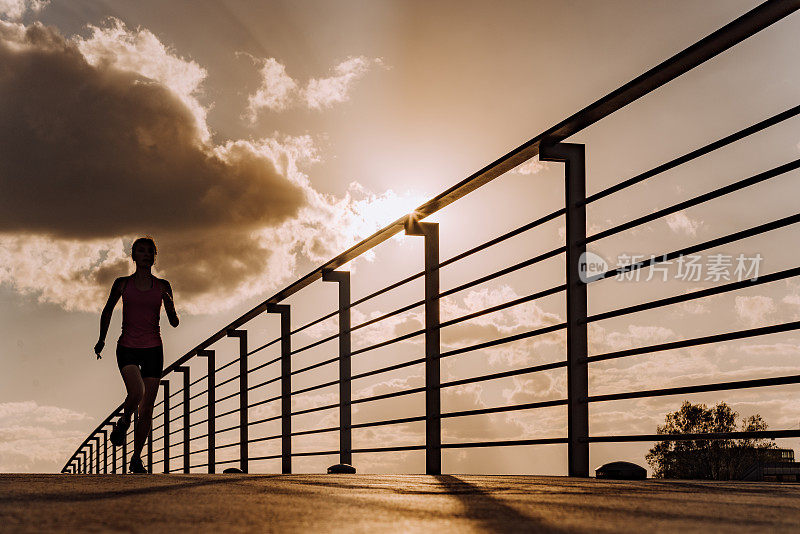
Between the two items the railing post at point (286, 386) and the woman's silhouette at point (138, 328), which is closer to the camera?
the woman's silhouette at point (138, 328)

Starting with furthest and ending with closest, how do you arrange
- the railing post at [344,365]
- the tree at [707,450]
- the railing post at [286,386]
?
the tree at [707,450]
the railing post at [286,386]
the railing post at [344,365]

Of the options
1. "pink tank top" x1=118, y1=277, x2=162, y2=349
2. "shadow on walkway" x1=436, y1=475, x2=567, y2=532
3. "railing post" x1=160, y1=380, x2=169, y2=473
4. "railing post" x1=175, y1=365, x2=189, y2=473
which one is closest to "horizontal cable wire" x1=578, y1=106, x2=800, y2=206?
"shadow on walkway" x1=436, y1=475, x2=567, y2=532

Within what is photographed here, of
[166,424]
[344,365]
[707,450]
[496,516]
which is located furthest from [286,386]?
[707,450]

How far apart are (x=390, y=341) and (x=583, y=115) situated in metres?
1.88

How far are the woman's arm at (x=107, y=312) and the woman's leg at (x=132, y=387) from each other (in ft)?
0.64

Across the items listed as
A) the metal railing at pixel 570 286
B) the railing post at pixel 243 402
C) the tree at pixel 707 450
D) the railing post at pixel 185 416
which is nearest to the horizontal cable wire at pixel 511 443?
the metal railing at pixel 570 286

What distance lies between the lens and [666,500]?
6.27ft

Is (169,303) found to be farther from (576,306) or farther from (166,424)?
(166,424)

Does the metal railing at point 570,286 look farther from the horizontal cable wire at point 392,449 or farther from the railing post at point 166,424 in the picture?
the railing post at point 166,424

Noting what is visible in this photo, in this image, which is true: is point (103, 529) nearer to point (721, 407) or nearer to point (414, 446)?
point (414, 446)

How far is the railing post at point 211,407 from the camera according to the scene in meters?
7.30

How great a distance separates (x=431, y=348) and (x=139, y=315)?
5.91 ft

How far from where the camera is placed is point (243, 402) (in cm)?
663

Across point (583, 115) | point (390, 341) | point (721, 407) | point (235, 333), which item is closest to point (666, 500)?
point (583, 115)
